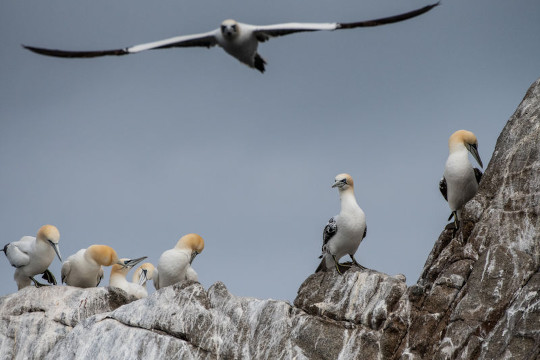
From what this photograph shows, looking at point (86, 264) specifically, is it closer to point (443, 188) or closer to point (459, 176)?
point (443, 188)

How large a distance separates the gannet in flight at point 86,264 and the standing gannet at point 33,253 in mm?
319

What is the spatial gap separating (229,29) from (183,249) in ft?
13.9

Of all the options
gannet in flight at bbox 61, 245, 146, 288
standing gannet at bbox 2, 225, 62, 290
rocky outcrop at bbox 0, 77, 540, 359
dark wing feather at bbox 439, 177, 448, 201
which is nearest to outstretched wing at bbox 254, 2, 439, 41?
rocky outcrop at bbox 0, 77, 540, 359

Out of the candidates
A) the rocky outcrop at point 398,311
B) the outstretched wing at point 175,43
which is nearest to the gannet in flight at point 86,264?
the rocky outcrop at point 398,311

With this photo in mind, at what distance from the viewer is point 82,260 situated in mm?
17000

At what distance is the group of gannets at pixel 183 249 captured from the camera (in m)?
14.9

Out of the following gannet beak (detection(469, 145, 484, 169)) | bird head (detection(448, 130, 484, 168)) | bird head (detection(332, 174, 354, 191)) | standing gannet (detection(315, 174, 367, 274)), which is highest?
bird head (detection(448, 130, 484, 168))

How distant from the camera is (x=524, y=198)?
13.5 metres

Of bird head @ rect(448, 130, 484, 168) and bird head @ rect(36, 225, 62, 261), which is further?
bird head @ rect(36, 225, 62, 261)

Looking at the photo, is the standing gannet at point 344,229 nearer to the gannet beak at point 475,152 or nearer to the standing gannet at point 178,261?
the gannet beak at point 475,152

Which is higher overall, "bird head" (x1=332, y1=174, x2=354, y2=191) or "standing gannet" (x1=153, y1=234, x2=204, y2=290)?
"bird head" (x1=332, y1=174, x2=354, y2=191)

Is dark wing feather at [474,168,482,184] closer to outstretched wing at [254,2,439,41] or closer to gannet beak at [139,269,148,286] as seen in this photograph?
outstretched wing at [254,2,439,41]

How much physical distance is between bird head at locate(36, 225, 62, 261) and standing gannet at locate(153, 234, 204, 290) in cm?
175

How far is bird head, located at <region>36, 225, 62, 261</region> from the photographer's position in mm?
16797
